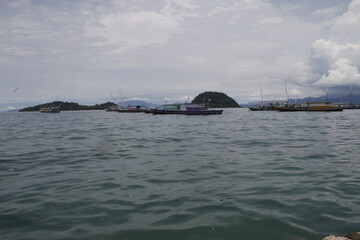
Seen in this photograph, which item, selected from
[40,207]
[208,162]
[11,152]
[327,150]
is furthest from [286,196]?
[11,152]

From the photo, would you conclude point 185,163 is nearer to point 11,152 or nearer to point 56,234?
point 56,234

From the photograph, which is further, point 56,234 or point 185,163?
point 185,163

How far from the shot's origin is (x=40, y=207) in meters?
7.18

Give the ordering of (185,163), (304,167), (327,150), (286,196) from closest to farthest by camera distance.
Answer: (286,196) < (304,167) < (185,163) < (327,150)

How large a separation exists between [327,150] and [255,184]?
9.30m

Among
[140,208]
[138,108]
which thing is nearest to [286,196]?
[140,208]

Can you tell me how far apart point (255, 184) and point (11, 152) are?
15.9 metres

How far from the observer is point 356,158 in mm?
13023

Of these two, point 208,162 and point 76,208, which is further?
point 208,162

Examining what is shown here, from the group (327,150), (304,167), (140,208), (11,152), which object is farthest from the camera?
(11,152)

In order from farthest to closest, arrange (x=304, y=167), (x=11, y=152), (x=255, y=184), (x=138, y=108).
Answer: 1. (x=138, y=108)
2. (x=11, y=152)
3. (x=304, y=167)
4. (x=255, y=184)

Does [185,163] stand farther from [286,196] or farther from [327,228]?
[327,228]

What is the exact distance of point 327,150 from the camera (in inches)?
614

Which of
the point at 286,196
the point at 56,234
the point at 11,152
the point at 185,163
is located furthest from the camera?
the point at 11,152
